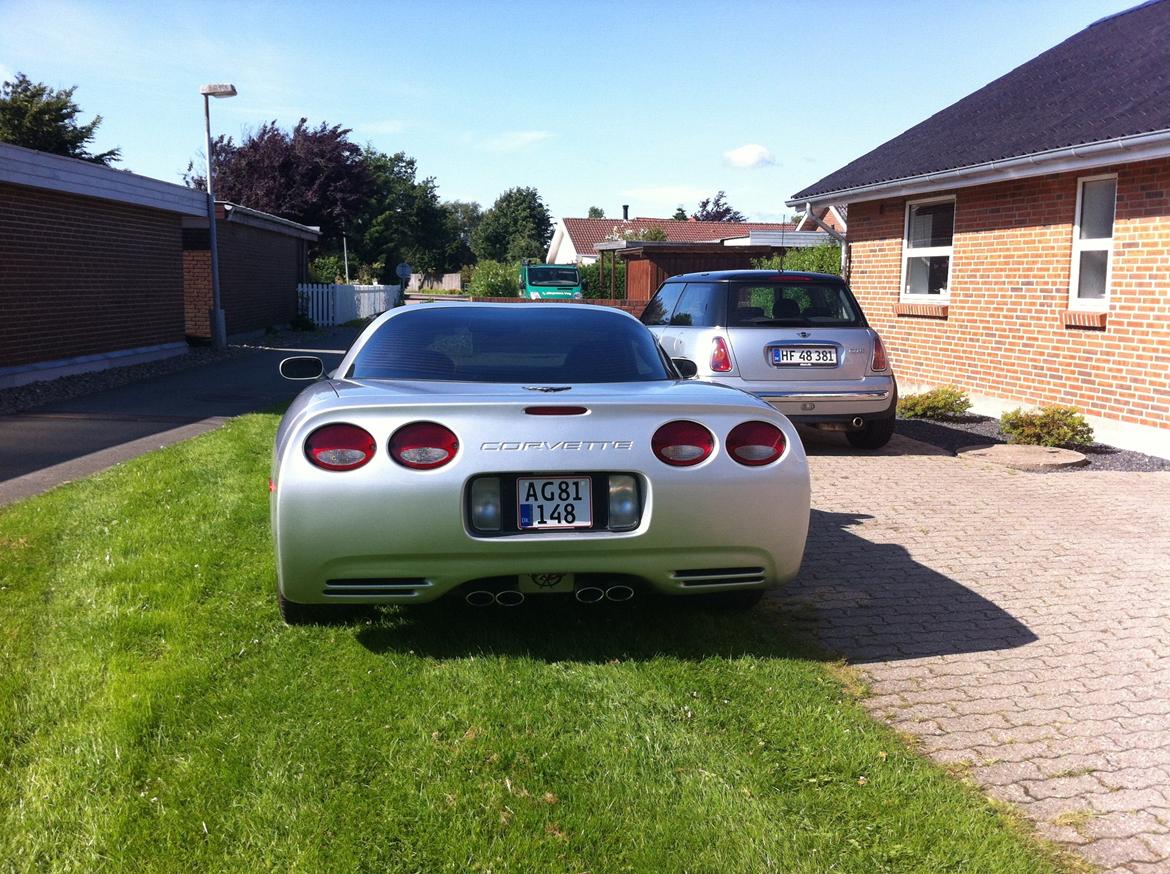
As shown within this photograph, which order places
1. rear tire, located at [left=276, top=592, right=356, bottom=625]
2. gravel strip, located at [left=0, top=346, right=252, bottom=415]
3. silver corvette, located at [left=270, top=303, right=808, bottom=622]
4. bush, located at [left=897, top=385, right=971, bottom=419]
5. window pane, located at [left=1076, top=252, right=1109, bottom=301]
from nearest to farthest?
silver corvette, located at [left=270, top=303, right=808, bottom=622], rear tire, located at [left=276, top=592, right=356, bottom=625], window pane, located at [left=1076, top=252, right=1109, bottom=301], bush, located at [left=897, top=385, right=971, bottom=419], gravel strip, located at [left=0, top=346, right=252, bottom=415]

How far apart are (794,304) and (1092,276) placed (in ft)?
12.6

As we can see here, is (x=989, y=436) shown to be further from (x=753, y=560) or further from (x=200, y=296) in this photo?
(x=200, y=296)

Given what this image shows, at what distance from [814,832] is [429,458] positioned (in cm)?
184

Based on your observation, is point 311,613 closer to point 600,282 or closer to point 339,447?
point 339,447

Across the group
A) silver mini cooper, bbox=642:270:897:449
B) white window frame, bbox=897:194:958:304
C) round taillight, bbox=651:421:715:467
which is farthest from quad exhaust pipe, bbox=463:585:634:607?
white window frame, bbox=897:194:958:304

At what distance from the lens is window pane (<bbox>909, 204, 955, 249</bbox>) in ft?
47.0

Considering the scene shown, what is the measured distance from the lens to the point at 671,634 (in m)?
4.70

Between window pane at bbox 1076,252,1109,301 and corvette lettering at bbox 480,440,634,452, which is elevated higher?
window pane at bbox 1076,252,1109,301

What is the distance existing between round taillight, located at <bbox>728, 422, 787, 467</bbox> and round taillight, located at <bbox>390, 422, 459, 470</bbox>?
1096 millimetres

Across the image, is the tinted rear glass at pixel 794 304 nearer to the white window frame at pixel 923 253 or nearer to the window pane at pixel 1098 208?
the window pane at pixel 1098 208

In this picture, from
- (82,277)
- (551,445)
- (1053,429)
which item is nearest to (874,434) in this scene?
(1053,429)

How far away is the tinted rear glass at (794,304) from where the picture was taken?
32.8 ft

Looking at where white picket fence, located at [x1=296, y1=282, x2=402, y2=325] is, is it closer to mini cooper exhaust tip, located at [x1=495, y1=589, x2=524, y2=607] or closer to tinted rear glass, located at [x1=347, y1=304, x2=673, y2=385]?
tinted rear glass, located at [x1=347, y1=304, x2=673, y2=385]

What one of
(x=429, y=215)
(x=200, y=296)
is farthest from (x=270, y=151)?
(x=429, y=215)
